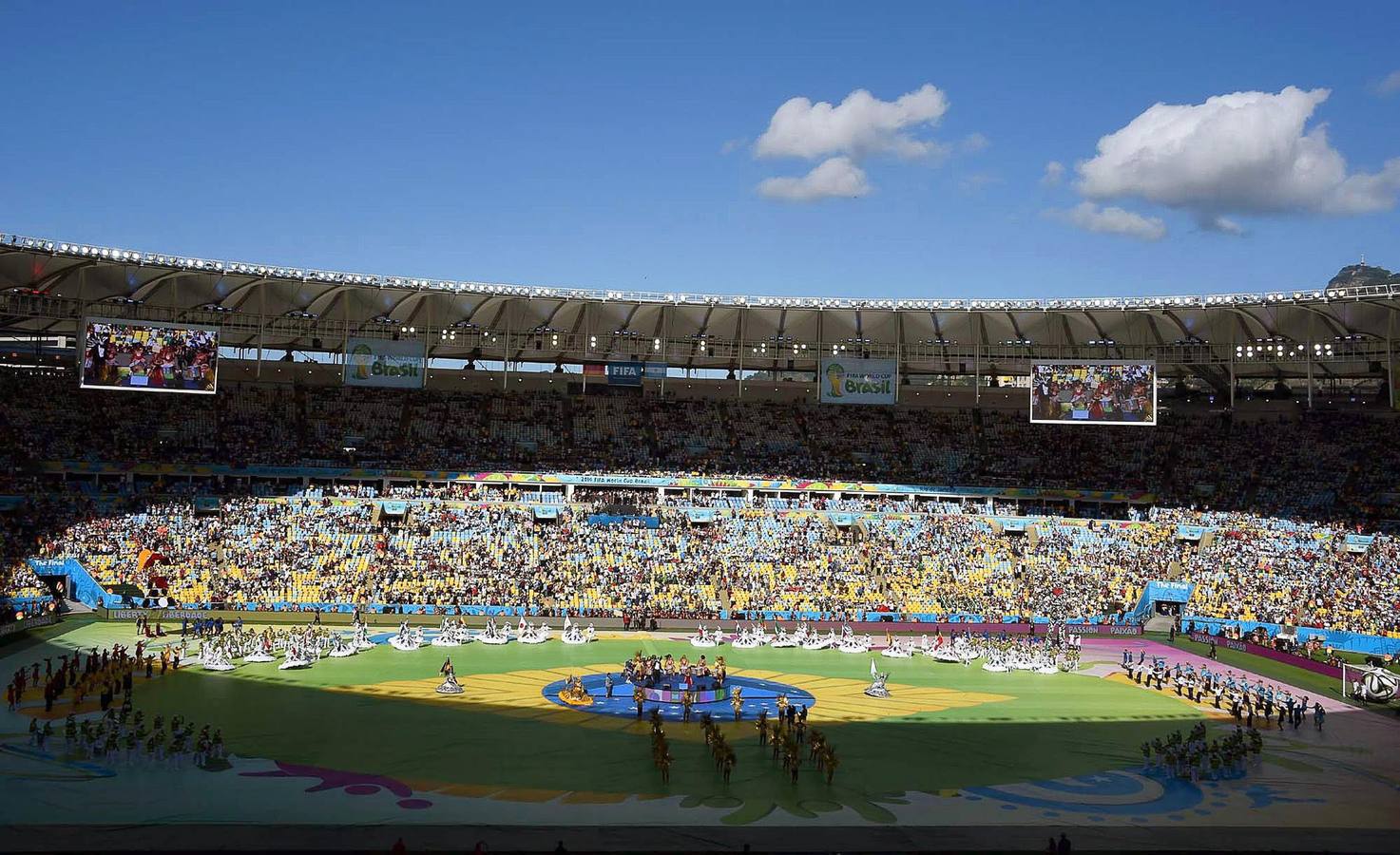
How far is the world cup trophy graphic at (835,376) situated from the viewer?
7019 cm

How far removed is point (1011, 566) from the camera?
6012cm

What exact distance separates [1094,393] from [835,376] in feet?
49.7

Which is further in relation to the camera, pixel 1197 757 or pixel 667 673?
pixel 667 673

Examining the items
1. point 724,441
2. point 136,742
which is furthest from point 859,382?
point 136,742

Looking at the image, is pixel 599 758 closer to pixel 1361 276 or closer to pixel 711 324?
pixel 711 324

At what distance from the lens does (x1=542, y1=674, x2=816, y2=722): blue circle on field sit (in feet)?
112

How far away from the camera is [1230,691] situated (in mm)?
38312

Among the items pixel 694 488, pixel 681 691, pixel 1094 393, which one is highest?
pixel 1094 393

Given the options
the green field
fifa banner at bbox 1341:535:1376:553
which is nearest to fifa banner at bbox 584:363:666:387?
the green field

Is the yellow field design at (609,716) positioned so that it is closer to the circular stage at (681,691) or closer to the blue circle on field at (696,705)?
the blue circle on field at (696,705)

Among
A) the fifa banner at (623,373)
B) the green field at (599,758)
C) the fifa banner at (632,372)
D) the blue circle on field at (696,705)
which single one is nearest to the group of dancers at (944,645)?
the green field at (599,758)

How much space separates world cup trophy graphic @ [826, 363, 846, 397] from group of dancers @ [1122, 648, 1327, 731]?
2805cm

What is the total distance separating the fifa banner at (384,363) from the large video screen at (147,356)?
764 centimetres

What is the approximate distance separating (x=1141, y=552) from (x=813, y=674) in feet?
91.8
